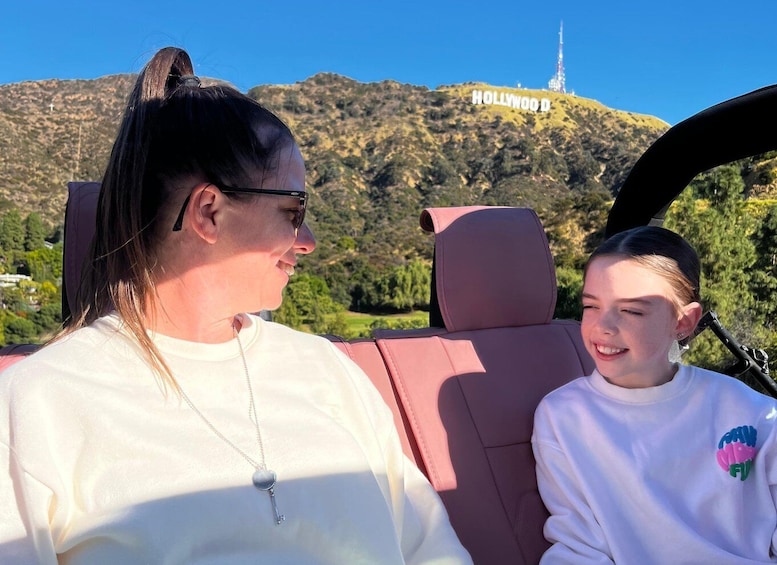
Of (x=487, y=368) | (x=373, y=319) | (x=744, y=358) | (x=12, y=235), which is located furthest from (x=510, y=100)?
(x=487, y=368)

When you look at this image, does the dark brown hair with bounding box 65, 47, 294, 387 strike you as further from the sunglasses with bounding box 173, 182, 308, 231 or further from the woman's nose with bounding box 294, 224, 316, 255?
the woman's nose with bounding box 294, 224, 316, 255

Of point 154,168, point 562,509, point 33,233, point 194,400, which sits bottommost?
point 562,509

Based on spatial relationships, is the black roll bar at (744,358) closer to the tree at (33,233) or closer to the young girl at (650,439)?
the young girl at (650,439)

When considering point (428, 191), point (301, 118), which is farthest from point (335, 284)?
point (301, 118)

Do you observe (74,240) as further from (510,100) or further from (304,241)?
(510,100)

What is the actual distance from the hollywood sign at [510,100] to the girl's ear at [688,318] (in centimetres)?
5110

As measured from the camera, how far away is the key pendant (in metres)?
1.07

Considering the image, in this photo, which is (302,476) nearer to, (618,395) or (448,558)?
(448,558)

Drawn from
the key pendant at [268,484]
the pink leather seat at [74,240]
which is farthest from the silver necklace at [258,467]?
the pink leather seat at [74,240]

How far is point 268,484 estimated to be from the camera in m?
1.08

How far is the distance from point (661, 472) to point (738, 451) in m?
0.17

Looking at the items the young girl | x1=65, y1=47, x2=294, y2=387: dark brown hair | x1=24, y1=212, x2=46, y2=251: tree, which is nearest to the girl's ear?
the young girl

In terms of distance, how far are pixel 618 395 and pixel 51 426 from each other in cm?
122

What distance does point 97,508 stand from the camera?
0.98 metres
